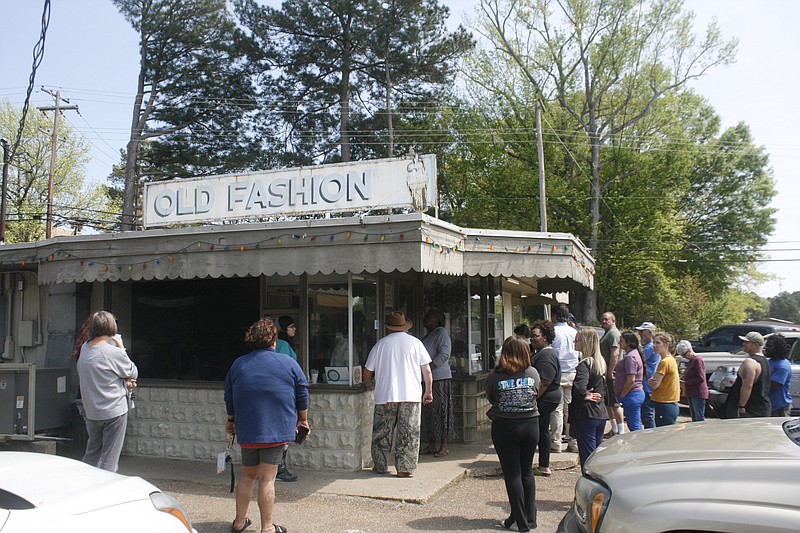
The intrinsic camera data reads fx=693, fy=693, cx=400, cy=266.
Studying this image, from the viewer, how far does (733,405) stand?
7.60 meters

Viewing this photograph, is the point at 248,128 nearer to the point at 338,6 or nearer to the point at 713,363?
the point at 338,6

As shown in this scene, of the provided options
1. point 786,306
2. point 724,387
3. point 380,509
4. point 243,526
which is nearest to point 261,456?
point 243,526

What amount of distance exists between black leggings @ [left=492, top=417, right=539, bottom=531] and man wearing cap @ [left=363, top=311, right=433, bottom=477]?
6.43 feet

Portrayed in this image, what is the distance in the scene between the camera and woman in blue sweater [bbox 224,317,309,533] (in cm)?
539

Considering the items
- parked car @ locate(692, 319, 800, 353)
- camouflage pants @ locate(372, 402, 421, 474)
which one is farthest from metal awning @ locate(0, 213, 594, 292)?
parked car @ locate(692, 319, 800, 353)

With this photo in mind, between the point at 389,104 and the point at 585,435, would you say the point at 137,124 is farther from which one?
the point at 585,435

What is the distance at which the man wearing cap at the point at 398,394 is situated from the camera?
7.54 m

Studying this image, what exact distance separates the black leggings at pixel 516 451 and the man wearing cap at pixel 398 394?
6.43 feet

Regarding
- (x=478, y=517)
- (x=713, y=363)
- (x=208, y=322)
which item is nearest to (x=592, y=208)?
(x=713, y=363)

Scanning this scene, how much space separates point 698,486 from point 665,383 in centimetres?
498

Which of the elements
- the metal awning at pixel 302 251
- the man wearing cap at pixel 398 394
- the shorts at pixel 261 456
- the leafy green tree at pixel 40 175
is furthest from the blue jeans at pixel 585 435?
the leafy green tree at pixel 40 175

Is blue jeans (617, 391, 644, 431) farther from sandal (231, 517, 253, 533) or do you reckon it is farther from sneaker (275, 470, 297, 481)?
sandal (231, 517, 253, 533)

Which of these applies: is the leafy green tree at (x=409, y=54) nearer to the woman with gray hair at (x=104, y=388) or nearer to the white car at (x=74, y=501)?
the woman with gray hair at (x=104, y=388)

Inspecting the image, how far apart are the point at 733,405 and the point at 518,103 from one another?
28.0 meters
